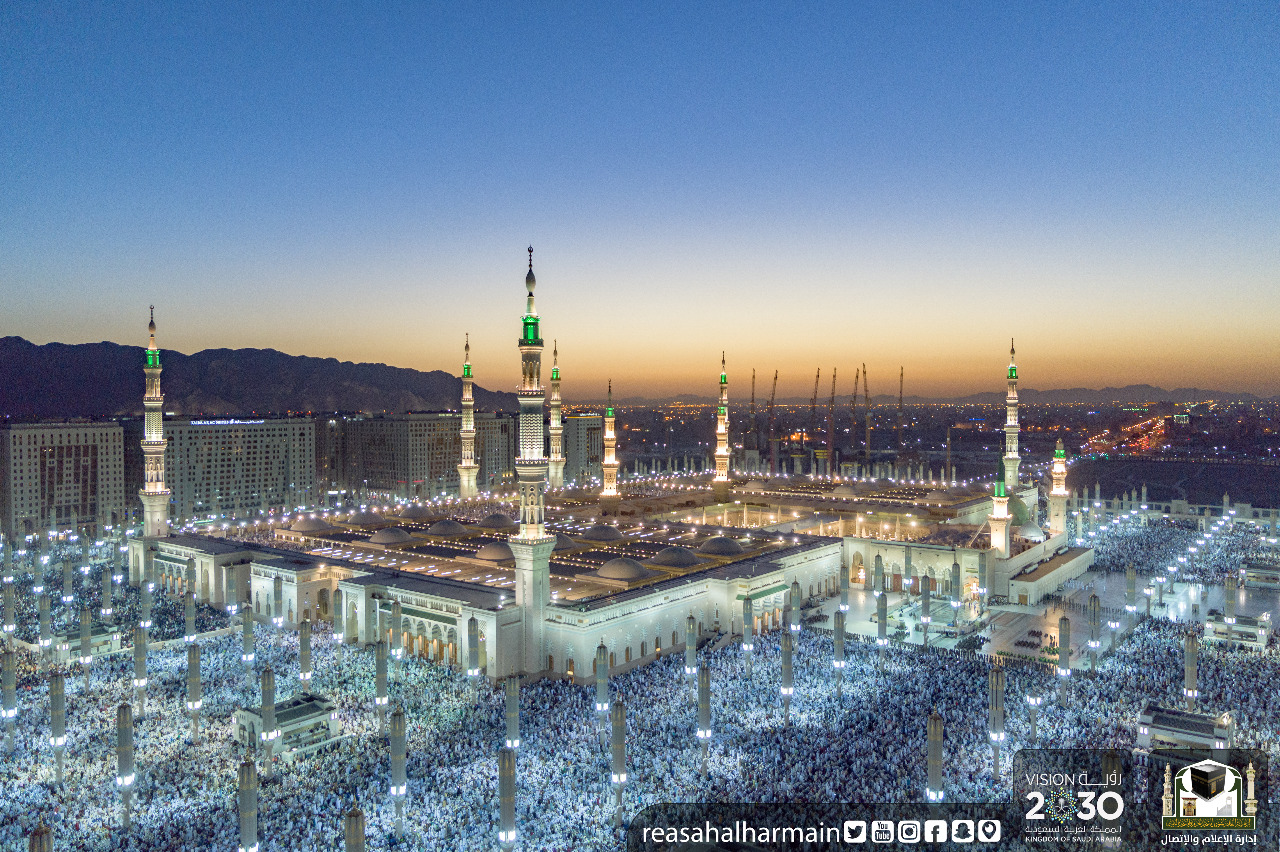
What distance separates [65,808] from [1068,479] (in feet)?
345

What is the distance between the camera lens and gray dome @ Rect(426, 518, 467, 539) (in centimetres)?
4359

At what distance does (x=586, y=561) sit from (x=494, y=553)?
416 centimetres

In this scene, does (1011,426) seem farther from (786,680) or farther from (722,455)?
(786,680)

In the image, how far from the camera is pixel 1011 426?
164 feet

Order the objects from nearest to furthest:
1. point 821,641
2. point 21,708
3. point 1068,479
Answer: point 21,708 < point 821,641 < point 1068,479

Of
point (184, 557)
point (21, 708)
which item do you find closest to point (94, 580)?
point (184, 557)

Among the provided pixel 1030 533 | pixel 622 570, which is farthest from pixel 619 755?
pixel 1030 533

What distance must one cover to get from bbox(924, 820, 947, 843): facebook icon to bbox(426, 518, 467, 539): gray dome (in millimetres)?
31219

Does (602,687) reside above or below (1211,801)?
above

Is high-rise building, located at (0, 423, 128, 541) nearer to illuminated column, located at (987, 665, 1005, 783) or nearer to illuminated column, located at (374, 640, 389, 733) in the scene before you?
illuminated column, located at (374, 640, 389, 733)

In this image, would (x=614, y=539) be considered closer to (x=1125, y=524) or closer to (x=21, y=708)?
(x=21, y=708)

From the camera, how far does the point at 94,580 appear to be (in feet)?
139

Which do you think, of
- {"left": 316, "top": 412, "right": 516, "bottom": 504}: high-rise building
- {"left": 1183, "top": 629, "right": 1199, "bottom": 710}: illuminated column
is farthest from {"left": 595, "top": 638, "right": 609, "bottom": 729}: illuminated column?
{"left": 316, "top": 412, "right": 516, "bottom": 504}: high-rise building

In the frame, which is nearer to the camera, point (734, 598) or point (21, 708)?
point (21, 708)
